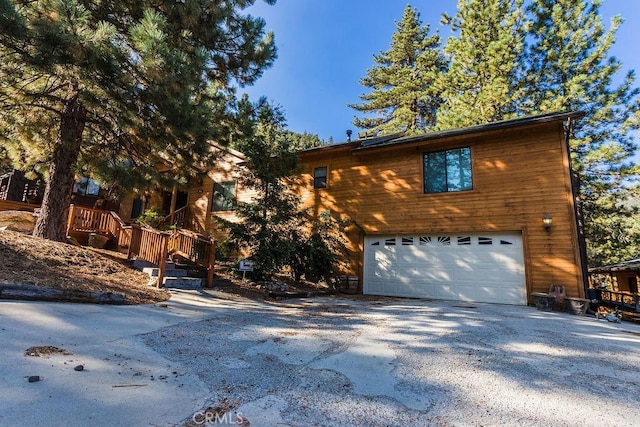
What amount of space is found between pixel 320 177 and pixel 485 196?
5.89 m

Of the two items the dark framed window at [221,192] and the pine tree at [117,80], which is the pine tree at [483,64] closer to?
the dark framed window at [221,192]

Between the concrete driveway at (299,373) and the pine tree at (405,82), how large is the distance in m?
21.0

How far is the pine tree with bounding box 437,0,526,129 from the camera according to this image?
1706 centimetres

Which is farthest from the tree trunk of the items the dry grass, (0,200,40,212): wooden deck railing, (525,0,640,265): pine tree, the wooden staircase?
(525,0,640,265): pine tree

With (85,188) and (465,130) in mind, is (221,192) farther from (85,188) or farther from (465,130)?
(465,130)

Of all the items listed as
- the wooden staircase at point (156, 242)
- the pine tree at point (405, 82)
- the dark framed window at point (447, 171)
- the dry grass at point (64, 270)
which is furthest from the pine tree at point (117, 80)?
the pine tree at point (405, 82)

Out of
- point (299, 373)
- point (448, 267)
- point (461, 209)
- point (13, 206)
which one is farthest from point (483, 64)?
point (13, 206)

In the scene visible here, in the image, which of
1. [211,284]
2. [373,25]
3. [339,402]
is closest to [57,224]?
[211,284]

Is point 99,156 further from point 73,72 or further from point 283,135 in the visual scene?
point 283,135

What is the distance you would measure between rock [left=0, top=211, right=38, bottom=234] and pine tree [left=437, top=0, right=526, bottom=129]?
731 inches

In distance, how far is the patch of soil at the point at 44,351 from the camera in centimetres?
266

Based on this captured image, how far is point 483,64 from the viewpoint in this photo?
17.8 metres

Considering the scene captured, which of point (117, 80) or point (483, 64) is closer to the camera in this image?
point (117, 80)

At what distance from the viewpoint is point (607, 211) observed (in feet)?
52.7
